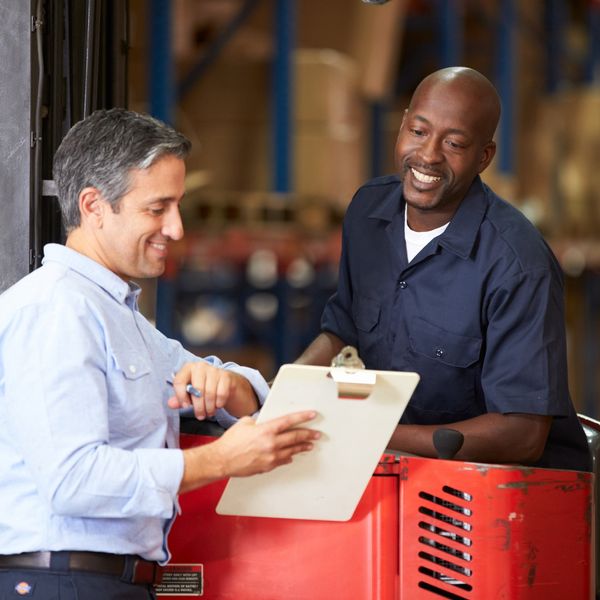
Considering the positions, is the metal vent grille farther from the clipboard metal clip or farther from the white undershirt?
the white undershirt

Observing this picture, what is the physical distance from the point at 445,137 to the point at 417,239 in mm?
287

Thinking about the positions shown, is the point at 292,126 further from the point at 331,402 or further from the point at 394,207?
the point at 331,402

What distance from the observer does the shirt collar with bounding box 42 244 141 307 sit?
2.27 meters

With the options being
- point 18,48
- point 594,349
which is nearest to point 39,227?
point 18,48

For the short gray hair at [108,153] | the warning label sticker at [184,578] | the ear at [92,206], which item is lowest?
the warning label sticker at [184,578]

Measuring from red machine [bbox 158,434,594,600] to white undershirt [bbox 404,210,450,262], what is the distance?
2.64ft

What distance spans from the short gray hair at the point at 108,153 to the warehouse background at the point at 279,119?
1.93 ft

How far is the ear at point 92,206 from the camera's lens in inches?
89.0

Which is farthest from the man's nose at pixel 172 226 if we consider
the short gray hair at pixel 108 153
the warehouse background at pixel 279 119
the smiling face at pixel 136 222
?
the warehouse background at pixel 279 119

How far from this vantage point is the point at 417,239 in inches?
122

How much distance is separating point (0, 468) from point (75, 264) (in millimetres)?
418

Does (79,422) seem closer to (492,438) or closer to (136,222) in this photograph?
(136,222)

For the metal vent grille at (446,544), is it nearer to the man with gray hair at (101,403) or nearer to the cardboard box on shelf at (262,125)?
the man with gray hair at (101,403)

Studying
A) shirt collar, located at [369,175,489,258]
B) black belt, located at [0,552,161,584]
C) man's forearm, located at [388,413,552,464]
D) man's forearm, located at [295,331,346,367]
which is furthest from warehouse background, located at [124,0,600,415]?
black belt, located at [0,552,161,584]
